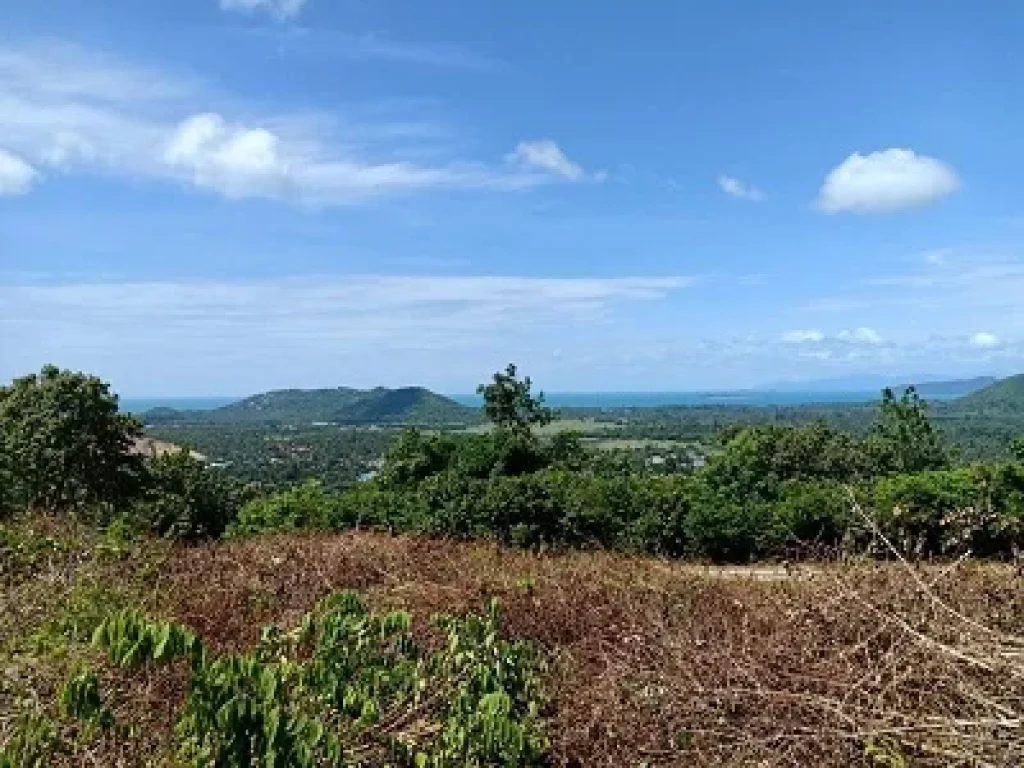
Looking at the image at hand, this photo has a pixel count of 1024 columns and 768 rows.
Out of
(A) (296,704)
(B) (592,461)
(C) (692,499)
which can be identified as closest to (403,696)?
(A) (296,704)

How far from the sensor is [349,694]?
3.40m

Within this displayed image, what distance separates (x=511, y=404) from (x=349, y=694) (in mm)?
22835

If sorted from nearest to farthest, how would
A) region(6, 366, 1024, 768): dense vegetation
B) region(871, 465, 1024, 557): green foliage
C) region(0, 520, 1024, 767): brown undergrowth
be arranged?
region(6, 366, 1024, 768): dense vegetation
region(0, 520, 1024, 767): brown undergrowth
region(871, 465, 1024, 557): green foliage

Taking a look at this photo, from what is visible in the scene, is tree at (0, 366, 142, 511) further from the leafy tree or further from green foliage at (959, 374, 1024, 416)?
green foliage at (959, 374, 1024, 416)

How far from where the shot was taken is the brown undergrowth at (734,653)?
11.4 ft

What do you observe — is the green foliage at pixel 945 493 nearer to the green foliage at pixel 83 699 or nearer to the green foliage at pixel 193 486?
the green foliage at pixel 83 699

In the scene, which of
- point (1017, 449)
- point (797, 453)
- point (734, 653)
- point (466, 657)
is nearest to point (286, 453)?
point (797, 453)

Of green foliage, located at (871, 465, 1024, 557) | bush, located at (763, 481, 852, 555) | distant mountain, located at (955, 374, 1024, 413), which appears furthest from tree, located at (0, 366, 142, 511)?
distant mountain, located at (955, 374, 1024, 413)

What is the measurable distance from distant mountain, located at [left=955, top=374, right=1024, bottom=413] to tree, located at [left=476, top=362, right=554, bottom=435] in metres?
139

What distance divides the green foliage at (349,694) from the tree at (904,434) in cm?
2632

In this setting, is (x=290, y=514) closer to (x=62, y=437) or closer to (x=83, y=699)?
(x=83, y=699)

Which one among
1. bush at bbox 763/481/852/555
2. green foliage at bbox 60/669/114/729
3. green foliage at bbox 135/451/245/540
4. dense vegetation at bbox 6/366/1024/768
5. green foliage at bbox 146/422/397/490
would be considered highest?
green foliage at bbox 60/669/114/729

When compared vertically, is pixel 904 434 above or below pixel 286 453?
above

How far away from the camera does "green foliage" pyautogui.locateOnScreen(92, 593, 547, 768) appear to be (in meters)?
2.78
